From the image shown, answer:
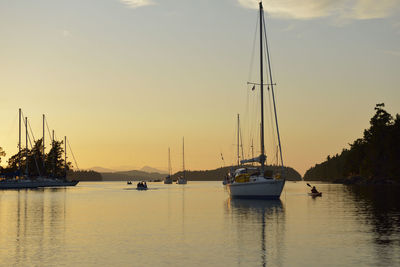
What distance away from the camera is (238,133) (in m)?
132

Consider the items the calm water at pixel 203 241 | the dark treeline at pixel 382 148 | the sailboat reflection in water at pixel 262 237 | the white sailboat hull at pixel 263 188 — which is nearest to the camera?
the calm water at pixel 203 241

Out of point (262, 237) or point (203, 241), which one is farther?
point (262, 237)

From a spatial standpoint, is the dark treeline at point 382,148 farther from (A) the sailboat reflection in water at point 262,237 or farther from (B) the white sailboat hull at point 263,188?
(A) the sailboat reflection in water at point 262,237

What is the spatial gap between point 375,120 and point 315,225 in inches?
5914

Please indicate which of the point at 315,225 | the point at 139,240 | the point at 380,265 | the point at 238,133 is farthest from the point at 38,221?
the point at 238,133

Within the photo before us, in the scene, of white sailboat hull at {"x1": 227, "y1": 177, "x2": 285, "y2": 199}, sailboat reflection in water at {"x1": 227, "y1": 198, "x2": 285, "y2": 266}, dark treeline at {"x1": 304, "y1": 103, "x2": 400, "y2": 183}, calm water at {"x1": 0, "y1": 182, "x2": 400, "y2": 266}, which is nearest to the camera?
calm water at {"x1": 0, "y1": 182, "x2": 400, "y2": 266}

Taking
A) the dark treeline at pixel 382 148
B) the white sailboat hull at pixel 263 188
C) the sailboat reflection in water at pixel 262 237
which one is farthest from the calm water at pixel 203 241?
the dark treeline at pixel 382 148

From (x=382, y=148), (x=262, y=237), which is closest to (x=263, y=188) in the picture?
(x=262, y=237)

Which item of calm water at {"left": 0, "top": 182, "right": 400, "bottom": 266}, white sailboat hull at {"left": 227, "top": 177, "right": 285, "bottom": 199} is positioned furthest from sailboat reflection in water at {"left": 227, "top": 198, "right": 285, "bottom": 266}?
white sailboat hull at {"left": 227, "top": 177, "right": 285, "bottom": 199}

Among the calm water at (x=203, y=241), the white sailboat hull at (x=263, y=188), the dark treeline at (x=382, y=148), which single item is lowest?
the calm water at (x=203, y=241)

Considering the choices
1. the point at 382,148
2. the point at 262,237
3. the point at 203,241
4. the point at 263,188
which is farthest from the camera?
the point at 382,148

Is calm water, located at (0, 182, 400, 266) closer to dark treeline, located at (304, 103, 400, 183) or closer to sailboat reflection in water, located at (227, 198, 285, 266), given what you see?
sailboat reflection in water, located at (227, 198, 285, 266)

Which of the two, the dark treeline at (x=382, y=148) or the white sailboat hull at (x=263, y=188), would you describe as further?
the dark treeline at (x=382, y=148)

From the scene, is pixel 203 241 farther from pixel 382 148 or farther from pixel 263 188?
pixel 382 148
